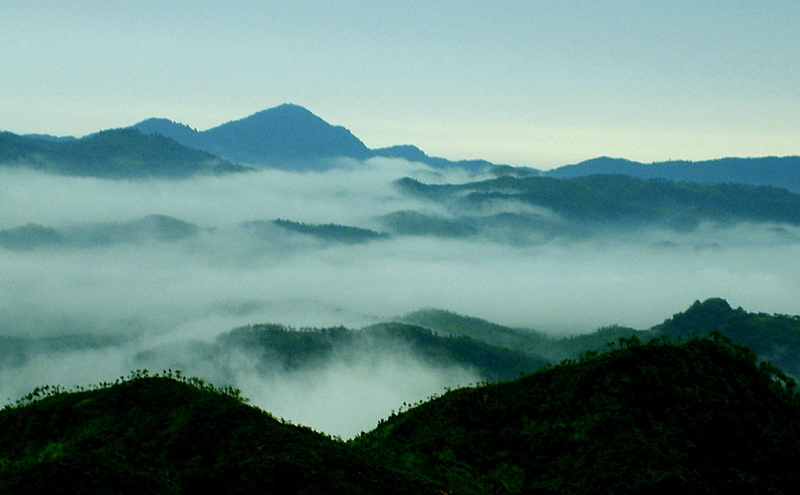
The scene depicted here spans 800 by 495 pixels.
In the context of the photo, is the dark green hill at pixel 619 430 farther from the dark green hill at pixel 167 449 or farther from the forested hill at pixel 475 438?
the dark green hill at pixel 167 449

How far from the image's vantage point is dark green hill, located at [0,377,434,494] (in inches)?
776

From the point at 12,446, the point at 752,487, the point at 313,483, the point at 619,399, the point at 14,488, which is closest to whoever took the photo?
the point at 14,488

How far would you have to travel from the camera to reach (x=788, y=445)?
2627 centimetres

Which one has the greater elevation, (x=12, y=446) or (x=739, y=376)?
(x=739, y=376)

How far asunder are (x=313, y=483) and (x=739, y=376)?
70.1ft

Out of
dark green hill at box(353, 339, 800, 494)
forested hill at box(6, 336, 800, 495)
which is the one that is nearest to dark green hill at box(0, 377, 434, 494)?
forested hill at box(6, 336, 800, 495)

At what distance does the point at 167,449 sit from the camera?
2383 centimetres

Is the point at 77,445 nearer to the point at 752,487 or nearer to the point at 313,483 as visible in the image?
the point at 313,483

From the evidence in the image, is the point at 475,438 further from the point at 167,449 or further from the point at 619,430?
the point at 167,449

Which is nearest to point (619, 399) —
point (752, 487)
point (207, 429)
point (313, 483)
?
point (752, 487)

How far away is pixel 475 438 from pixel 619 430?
Answer: 607 cm

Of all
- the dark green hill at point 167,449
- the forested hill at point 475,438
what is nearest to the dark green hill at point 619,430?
the forested hill at point 475,438

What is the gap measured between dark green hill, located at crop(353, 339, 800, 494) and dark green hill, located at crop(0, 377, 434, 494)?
453 centimetres

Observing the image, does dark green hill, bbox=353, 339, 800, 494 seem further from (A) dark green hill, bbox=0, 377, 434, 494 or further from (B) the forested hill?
(A) dark green hill, bbox=0, 377, 434, 494
